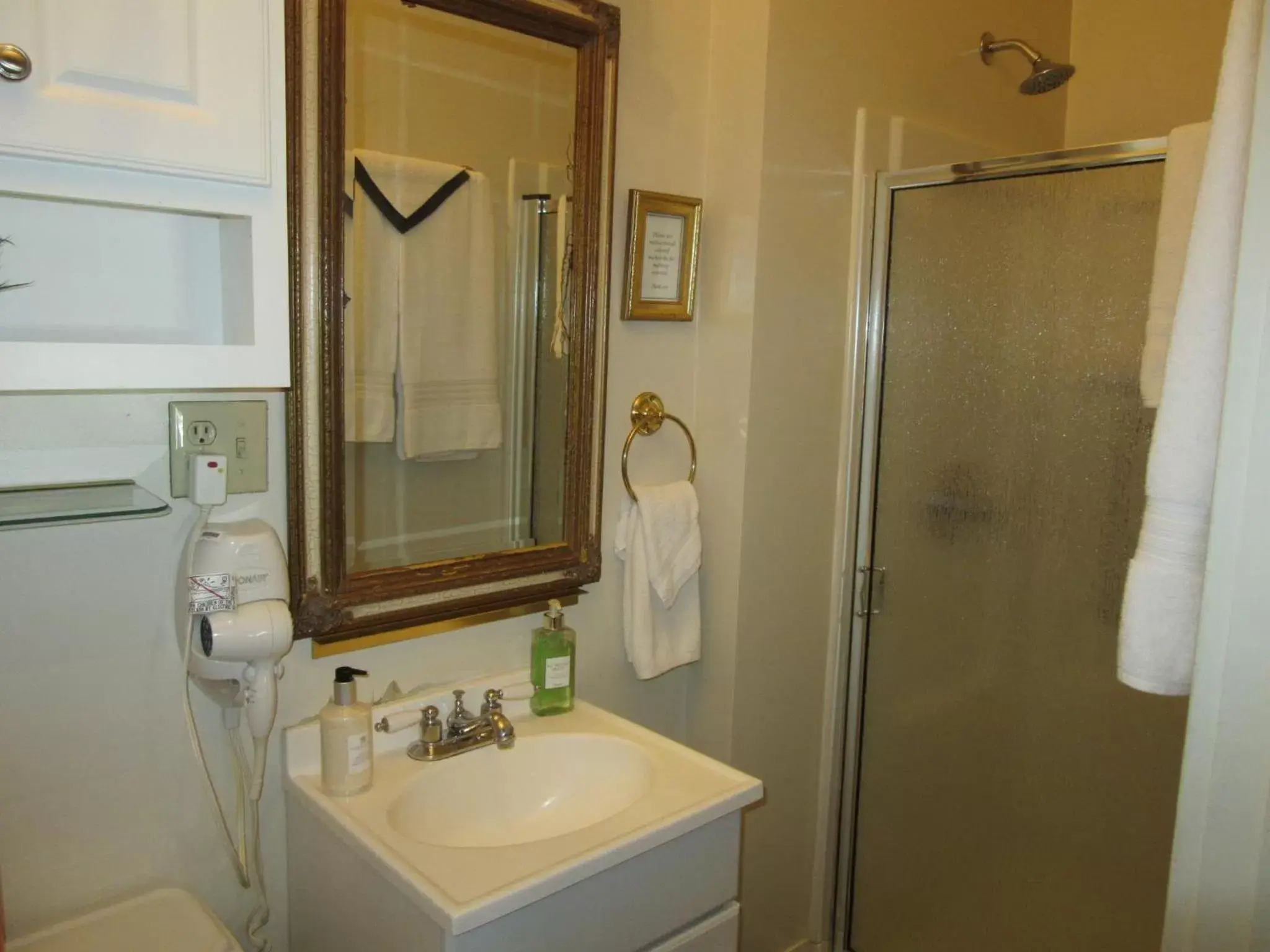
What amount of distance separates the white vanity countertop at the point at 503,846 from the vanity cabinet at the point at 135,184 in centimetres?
58

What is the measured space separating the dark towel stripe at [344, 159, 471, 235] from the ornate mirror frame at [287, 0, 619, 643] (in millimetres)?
40

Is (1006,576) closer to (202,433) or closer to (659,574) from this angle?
(659,574)

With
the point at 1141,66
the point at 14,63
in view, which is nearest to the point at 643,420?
the point at 14,63

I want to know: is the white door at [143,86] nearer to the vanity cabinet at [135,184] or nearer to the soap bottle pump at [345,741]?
the vanity cabinet at [135,184]

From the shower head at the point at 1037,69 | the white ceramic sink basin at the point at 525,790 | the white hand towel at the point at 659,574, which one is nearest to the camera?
the white ceramic sink basin at the point at 525,790

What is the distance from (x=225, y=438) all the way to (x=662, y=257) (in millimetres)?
807

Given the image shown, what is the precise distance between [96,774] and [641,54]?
4.43ft

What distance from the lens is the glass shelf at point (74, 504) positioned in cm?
102

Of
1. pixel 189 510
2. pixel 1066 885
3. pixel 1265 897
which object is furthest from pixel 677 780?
pixel 1066 885

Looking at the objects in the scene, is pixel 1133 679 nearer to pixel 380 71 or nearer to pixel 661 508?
pixel 661 508

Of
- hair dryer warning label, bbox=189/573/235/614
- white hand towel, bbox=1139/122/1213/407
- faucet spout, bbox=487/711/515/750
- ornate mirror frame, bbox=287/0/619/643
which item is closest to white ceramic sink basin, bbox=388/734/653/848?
faucet spout, bbox=487/711/515/750

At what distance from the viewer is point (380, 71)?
4.41 ft

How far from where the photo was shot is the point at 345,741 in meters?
1.32

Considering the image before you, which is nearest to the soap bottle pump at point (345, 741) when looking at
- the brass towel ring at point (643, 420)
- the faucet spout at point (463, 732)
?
the faucet spout at point (463, 732)
